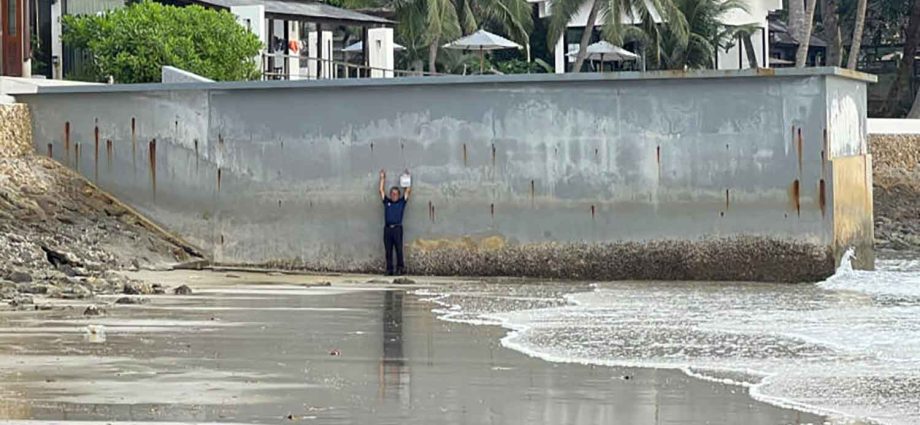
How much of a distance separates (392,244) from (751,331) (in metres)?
8.39

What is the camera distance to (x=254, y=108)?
25.0 meters

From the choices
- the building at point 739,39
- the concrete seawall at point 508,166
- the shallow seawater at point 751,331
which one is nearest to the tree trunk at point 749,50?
the building at point 739,39

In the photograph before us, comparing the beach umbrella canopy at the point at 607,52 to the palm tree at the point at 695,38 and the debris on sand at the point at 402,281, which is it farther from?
the debris on sand at the point at 402,281

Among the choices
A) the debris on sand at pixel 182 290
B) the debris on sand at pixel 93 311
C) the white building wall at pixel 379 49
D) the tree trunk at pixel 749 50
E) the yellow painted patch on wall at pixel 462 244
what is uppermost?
the tree trunk at pixel 749 50

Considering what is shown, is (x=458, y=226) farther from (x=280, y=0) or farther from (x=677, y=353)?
(x=280, y=0)

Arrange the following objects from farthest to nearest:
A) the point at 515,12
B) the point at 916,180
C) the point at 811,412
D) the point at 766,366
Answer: the point at 515,12
the point at 916,180
the point at 766,366
the point at 811,412

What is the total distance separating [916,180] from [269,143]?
2180 cm

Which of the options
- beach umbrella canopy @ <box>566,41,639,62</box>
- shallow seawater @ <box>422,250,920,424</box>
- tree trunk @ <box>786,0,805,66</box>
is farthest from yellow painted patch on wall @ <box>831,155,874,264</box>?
tree trunk @ <box>786,0,805,66</box>

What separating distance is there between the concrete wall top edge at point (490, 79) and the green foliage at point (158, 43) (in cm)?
419

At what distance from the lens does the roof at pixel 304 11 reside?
39312mm

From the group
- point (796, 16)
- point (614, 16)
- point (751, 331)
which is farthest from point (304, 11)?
point (796, 16)

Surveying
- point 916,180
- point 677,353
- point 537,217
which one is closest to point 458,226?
point 537,217

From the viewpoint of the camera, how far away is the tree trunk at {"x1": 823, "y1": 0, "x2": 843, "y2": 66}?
61594 millimetres

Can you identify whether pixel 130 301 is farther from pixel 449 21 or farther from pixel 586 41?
pixel 586 41
